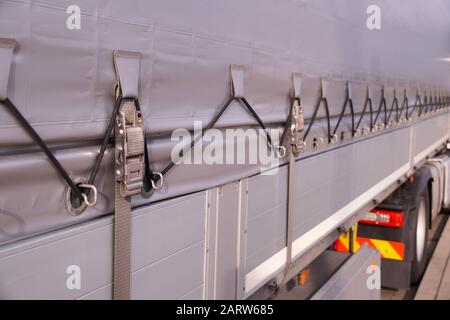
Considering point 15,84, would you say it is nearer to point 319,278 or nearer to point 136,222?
point 136,222

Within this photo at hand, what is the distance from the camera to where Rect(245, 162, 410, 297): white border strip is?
229 cm

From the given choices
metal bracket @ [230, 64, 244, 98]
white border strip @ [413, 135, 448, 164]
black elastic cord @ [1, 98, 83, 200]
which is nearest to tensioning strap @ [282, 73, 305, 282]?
metal bracket @ [230, 64, 244, 98]

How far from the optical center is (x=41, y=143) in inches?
49.6

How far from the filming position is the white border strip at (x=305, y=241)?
2.29 m

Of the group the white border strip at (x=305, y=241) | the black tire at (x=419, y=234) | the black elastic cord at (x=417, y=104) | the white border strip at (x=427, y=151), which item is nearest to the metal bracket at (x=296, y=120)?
the white border strip at (x=305, y=241)

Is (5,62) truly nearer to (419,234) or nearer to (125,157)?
(125,157)

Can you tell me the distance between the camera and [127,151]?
1464 millimetres

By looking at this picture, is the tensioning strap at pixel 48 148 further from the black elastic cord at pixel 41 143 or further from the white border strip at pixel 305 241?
the white border strip at pixel 305 241

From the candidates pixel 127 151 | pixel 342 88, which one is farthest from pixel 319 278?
pixel 127 151

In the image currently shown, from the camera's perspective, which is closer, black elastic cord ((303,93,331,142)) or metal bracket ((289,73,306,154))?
metal bracket ((289,73,306,154))

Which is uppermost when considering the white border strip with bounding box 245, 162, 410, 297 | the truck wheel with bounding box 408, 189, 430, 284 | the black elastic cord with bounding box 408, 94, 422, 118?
the black elastic cord with bounding box 408, 94, 422, 118

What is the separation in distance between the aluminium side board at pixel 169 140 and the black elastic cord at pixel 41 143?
2 cm

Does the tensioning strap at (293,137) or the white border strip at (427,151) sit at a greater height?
the tensioning strap at (293,137)

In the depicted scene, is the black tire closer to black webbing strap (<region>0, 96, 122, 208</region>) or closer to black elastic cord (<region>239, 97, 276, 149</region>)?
black elastic cord (<region>239, 97, 276, 149</region>)
